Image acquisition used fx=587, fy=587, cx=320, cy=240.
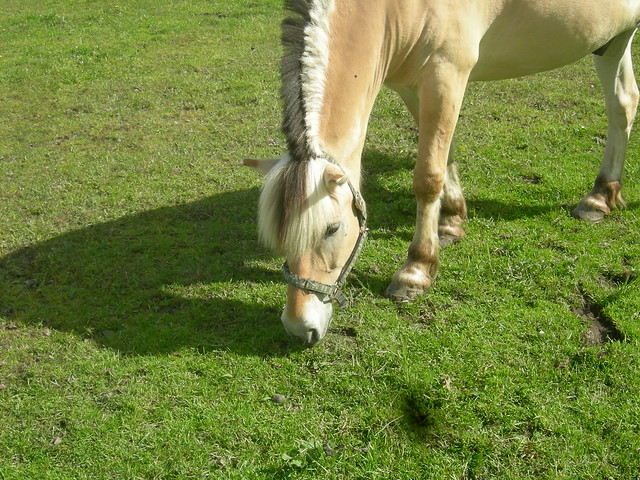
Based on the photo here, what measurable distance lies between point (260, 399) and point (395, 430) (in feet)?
2.65

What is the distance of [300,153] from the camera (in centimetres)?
316

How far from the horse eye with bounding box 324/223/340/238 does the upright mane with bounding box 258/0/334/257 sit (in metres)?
0.12

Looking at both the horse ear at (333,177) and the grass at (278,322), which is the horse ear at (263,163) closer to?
the horse ear at (333,177)

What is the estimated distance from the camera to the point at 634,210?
A: 5.17 m

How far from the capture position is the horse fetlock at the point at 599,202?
5063 mm

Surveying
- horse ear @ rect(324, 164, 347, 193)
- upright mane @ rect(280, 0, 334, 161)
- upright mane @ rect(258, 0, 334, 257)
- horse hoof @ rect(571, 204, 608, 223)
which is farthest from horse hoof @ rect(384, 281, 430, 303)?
horse hoof @ rect(571, 204, 608, 223)

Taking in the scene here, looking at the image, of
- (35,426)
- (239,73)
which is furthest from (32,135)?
(35,426)

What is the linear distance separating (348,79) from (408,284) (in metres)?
1.55

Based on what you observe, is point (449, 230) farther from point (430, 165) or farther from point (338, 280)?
point (338, 280)

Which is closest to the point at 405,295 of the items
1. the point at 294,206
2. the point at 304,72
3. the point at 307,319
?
the point at 307,319

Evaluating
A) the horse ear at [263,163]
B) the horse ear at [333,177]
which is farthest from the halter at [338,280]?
the horse ear at [263,163]

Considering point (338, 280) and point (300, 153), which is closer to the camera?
point (300, 153)

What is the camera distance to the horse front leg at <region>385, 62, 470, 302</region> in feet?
12.7

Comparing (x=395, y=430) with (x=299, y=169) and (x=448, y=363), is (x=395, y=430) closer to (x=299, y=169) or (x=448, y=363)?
(x=448, y=363)
